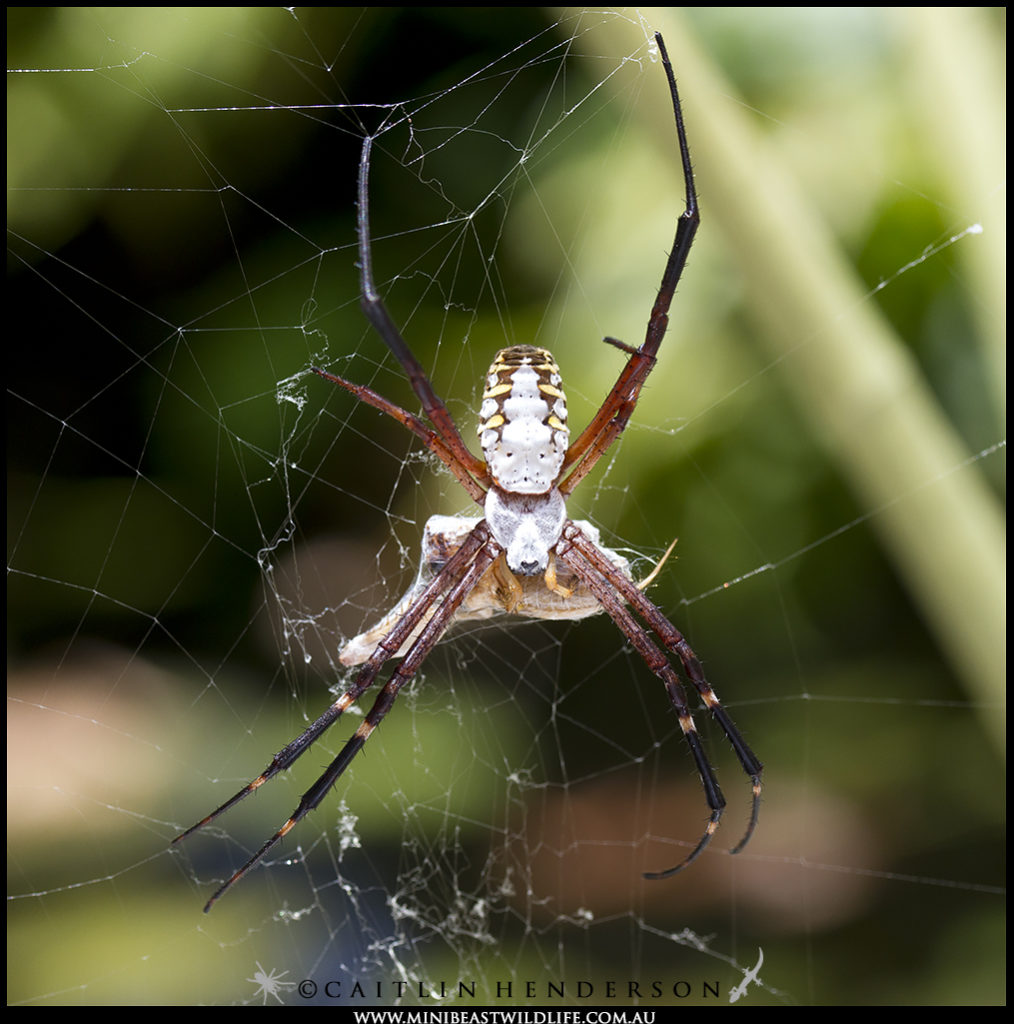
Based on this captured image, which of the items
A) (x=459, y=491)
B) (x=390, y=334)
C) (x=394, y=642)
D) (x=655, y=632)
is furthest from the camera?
(x=459, y=491)

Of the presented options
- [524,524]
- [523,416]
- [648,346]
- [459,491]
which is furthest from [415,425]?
[459,491]

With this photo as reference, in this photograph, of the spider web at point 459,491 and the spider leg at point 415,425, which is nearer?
the spider leg at point 415,425

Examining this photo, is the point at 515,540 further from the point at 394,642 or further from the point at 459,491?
the point at 459,491

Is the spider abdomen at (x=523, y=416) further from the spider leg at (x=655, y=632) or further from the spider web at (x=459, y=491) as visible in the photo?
the spider web at (x=459, y=491)

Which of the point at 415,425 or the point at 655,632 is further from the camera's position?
the point at 655,632

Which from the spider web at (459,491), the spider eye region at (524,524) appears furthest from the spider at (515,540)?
the spider web at (459,491)

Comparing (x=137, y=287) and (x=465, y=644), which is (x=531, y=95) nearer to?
(x=137, y=287)

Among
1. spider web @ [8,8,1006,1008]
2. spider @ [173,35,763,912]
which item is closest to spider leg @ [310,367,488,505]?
spider @ [173,35,763,912]

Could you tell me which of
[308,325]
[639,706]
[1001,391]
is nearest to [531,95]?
[308,325]
